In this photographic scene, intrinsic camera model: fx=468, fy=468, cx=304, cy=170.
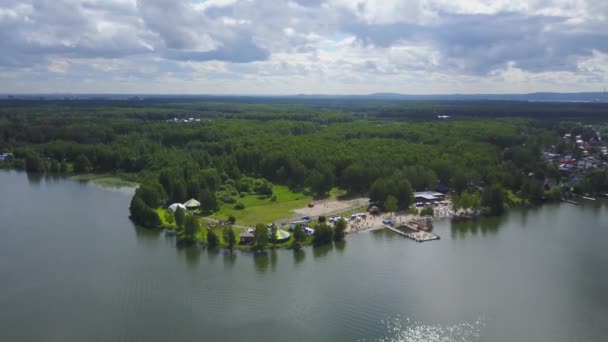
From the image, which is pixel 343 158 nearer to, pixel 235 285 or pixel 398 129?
pixel 235 285

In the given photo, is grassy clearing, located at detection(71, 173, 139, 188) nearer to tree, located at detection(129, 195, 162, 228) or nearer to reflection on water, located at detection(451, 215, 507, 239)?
tree, located at detection(129, 195, 162, 228)

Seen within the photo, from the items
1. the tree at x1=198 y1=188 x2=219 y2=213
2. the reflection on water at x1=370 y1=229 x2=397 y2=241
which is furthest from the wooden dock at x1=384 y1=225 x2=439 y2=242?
the tree at x1=198 y1=188 x2=219 y2=213

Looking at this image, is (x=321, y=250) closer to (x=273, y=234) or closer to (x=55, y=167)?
(x=273, y=234)

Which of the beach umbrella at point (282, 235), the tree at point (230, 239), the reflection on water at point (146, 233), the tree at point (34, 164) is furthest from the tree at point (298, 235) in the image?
the tree at point (34, 164)

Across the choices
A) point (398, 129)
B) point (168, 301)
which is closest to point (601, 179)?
point (398, 129)

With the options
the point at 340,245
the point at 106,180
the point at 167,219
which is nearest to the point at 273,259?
the point at 340,245
